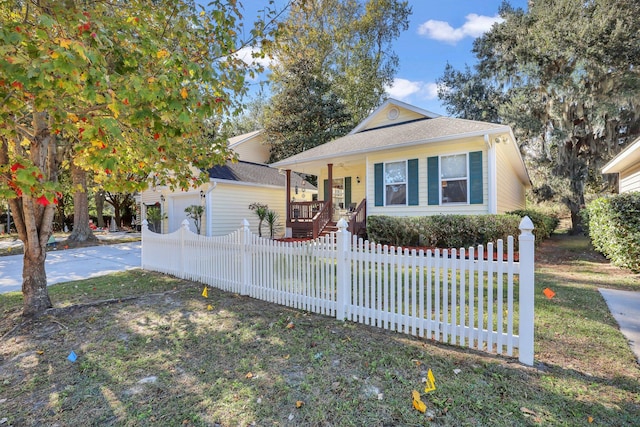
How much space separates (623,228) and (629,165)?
6.51m

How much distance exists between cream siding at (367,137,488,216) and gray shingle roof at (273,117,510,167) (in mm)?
366

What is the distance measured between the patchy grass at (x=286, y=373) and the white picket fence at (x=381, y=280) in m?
0.20

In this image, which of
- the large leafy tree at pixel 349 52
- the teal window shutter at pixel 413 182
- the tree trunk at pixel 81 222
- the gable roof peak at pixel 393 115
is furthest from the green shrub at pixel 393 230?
the large leafy tree at pixel 349 52

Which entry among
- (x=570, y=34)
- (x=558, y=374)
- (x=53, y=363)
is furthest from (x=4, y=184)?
(x=570, y=34)

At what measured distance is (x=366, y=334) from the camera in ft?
12.5

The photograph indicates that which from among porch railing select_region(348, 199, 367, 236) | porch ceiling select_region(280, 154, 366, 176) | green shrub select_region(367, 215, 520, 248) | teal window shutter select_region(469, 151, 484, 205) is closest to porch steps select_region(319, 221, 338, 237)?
porch railing select_region(348, 199, 367, 236)

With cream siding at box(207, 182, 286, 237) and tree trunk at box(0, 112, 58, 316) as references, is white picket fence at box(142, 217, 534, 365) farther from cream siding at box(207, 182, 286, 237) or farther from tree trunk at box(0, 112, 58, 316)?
cream siding at box(207, 182, 286, 237)

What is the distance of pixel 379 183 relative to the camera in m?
11.2

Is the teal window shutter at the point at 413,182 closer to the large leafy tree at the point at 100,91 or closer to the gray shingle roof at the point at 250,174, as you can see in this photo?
the large leafy tree at the point at 100,91

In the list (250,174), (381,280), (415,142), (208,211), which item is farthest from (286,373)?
(250,174)

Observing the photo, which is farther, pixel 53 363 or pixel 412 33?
pixel 412 33

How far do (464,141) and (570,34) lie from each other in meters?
10.5

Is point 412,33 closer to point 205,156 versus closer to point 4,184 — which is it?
point 205,156

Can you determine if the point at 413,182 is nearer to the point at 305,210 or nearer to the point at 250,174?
the point at 305,210
